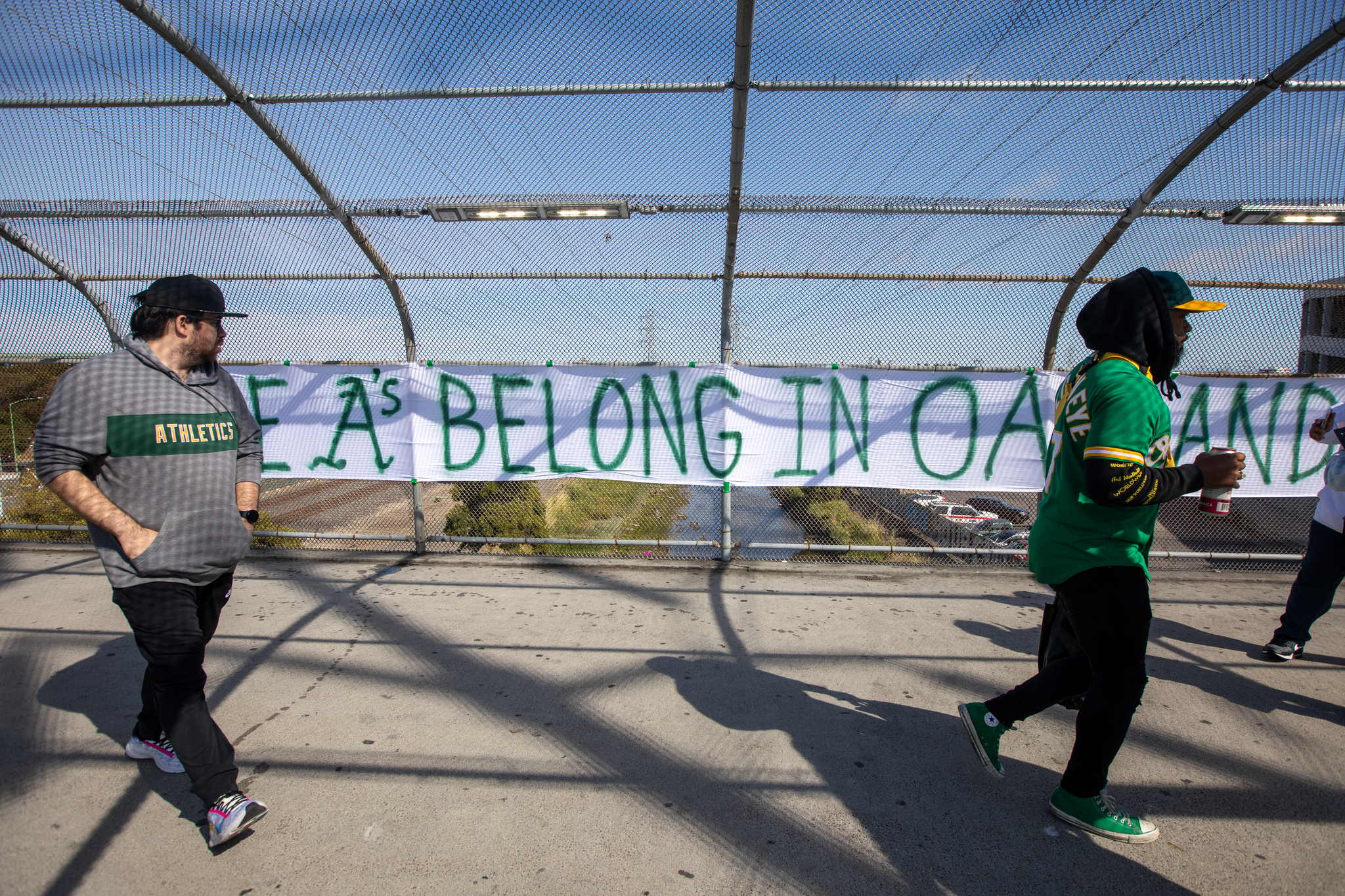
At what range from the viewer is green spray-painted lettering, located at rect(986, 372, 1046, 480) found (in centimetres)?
505

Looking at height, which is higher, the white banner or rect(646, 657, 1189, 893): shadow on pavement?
the white banner

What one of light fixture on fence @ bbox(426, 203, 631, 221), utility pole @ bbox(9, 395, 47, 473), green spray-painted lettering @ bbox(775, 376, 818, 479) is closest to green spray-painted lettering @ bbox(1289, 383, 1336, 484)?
green spray-painted lettering @ bbox(775, 376, 818, 479)

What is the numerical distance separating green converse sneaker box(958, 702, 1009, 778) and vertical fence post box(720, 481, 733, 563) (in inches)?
113

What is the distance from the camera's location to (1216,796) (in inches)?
97.1

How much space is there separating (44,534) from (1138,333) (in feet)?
27.3

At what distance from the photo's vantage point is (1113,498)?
1.95m

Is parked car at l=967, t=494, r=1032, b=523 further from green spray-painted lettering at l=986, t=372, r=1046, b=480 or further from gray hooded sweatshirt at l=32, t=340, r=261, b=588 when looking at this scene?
gray hooded sweatshirt at l=32, t=340, r=261, b=588

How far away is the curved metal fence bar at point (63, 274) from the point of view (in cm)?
509

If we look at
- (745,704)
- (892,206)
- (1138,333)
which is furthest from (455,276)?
(1138,333)

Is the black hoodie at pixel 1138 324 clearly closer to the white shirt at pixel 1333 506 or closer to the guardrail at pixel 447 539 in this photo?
the white shirt at pixel 1333 506

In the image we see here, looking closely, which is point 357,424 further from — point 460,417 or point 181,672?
point 181,672

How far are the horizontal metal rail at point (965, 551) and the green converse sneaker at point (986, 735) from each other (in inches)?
101

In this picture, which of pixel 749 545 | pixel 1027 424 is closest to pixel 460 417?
pixel 749 545

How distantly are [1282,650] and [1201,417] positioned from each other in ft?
6.95
